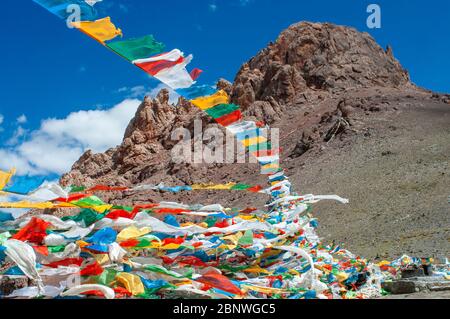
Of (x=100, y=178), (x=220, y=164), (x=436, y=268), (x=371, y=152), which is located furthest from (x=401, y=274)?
(x=100, y=178)

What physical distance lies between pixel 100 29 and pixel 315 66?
55778mm

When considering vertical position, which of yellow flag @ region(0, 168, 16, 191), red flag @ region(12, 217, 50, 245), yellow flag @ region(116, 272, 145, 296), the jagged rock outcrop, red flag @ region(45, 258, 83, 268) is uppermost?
the jagged rock outcrop

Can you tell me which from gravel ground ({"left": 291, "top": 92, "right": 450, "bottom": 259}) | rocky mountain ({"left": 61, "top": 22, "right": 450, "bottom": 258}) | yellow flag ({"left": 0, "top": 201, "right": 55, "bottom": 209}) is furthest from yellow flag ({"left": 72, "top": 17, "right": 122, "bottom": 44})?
rocky mountain ({"left": 61, "top": 22, "right": 450, "bottom": 258})

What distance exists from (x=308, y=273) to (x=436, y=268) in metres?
3.09

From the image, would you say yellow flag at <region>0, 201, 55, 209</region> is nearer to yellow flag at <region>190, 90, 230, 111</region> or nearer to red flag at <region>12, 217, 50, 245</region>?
red flag at <region>12, 217, 50, 245</region>

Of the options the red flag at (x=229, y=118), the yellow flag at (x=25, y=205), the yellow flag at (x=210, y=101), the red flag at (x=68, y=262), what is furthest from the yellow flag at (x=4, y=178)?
the red flag at (x=229, y=118)

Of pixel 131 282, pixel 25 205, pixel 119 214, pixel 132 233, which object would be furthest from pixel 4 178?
pixel 131 282

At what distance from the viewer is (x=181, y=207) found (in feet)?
31.0

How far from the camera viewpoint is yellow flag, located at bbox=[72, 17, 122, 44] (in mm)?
7391

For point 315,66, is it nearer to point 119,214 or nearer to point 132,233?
point 119,214

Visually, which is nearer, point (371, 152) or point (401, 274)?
point (401, 274)

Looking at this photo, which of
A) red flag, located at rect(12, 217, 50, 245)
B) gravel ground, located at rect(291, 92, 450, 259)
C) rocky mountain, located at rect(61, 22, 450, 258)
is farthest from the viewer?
rocky mountain, located at rect(61, 22, 450, 258)

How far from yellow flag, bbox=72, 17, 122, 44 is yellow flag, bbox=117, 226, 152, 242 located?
2.67 m
